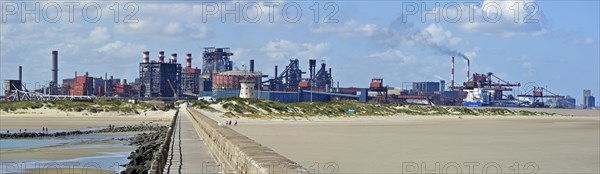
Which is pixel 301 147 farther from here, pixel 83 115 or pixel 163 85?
pixel 163 85

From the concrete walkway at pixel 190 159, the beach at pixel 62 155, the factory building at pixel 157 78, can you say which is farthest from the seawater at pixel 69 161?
the factory building at pixel 157 78

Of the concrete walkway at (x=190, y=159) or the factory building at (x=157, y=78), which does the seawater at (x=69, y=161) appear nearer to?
the concrete walkway at (x=190, y=159)

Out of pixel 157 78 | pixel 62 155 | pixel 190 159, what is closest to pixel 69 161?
pixel 62 155

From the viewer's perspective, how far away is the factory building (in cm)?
19212

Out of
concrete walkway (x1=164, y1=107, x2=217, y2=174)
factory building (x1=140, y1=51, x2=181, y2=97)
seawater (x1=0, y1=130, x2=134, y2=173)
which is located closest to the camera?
concrete walkway (x1=164, y1=107, x2=217, y2=174)

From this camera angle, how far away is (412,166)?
26.7 meters

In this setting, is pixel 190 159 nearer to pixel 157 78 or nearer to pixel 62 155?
pixel 62 155

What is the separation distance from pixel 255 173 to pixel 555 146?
32.9 metres

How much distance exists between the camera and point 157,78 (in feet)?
633

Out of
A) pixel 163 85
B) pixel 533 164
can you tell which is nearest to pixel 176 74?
pixel 163 85

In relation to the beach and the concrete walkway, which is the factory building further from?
the concrete walkway

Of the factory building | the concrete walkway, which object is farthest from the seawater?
the factory building

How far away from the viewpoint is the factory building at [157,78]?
192125 mm

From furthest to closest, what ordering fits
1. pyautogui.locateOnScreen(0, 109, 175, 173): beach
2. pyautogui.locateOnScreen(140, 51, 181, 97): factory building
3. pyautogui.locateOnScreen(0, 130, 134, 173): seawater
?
pyautogui.locateOnScreen(140, 51, 181, 97): factory building
pyautogui.locateOnScreen(0, 130, 134, 173): seawater
pyautogui.locateOnScreen(0, 109, 175, 173): beach
